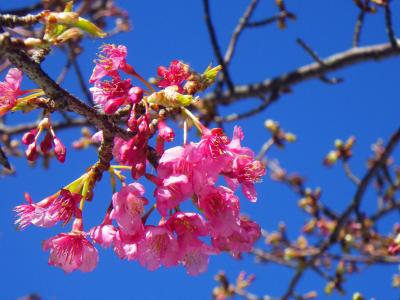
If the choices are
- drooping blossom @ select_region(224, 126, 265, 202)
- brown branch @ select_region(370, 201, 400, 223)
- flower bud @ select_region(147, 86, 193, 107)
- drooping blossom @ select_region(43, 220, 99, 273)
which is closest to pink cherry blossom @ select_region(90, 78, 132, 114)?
flower bud @ select_region(147, 86, 193, 107)

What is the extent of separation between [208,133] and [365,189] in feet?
7.85

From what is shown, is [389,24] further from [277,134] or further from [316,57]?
[277,134]

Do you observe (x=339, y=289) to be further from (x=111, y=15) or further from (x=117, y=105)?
(x=111, y=15)

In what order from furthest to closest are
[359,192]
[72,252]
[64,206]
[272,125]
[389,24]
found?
1. [272,125]
2. [359,192]
3. [389,24]
4. [72,252]
5. [64,206]

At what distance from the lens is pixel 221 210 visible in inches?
66.6

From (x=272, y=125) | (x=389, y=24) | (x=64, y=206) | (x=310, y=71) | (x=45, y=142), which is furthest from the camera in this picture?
(x=272, y=125)

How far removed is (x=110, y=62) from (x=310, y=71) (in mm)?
2525

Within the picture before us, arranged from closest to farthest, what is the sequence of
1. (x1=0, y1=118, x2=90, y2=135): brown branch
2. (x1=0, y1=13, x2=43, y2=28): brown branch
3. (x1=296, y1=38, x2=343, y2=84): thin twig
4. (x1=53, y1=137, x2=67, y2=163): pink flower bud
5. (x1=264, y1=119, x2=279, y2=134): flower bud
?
(x1=0, y1=13, x2=43, y2=28): brown branch → (x1=53, y1=137, x2=67, y2=163): pink flower bud → (x1=296, y1=38, x2=343, y2=84): thin twig → (x1=0, y1=118, x2=90, y2=135): brown branch → (x1=264, y1=119, x2=279, y2=134): flower bud

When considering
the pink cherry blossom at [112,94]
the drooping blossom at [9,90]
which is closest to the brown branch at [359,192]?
the pink cherry blossom at [112,94]

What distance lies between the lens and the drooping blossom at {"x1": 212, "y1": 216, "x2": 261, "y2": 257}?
72.6 inches

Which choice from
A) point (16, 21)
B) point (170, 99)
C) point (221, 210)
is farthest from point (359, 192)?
point (16, 21)

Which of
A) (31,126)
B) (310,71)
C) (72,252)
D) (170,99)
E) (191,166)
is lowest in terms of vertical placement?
(72,252)

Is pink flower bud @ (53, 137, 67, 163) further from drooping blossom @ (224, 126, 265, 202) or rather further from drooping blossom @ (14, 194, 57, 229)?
drooping blossom @ (224, 126, 265, 202)

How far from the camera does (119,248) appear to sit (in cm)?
Answer: 172
